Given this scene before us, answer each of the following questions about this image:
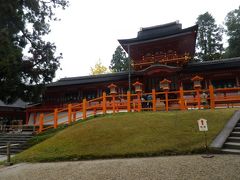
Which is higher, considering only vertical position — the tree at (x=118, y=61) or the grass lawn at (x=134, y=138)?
the tree at (x=118, y=61)

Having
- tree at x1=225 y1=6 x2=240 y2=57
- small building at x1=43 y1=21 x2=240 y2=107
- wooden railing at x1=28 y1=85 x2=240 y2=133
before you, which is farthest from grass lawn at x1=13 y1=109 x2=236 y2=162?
tree at x1=225 y1=6 x2=240 y2=57

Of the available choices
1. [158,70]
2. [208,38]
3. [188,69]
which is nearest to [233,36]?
[208,38]

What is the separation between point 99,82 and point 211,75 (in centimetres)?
1167

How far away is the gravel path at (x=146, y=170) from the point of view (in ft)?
17.6

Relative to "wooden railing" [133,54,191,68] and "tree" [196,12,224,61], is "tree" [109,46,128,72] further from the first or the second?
"wooden railing" [133,54,191,68]

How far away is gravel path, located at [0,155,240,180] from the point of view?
538 centimetres

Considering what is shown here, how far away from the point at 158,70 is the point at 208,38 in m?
30.4

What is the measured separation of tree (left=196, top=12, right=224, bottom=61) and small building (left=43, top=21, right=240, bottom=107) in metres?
20.4

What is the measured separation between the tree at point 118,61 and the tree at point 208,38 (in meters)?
16.5

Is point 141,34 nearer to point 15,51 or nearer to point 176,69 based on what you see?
point 176,69

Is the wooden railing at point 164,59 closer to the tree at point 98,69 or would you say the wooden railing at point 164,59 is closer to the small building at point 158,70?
the small building at point 158,70

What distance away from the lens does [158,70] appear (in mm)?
20438

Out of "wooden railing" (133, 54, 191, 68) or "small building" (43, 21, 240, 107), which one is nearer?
"small building" (43, 21, 240, 107)

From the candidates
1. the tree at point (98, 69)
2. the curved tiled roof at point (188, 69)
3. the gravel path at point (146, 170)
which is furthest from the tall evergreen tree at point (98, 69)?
the gravel path at point (146, 170)
